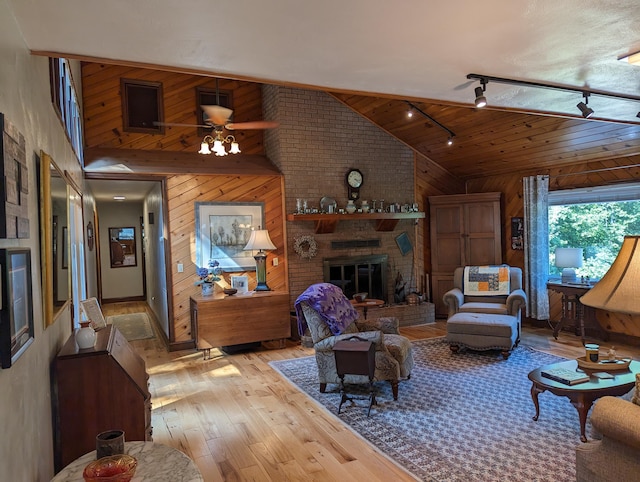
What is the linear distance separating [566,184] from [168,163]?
5.61m

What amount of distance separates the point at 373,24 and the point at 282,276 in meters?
4.83

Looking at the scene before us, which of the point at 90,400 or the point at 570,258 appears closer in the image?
the point at 90,400

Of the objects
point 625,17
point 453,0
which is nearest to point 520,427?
point 625,17

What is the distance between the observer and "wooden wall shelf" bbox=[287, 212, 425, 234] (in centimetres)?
636

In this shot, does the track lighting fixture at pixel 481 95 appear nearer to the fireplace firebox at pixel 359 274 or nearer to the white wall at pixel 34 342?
the white wall at pixel 34 342

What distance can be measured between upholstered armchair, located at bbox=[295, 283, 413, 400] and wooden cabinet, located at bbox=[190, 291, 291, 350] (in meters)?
1.36

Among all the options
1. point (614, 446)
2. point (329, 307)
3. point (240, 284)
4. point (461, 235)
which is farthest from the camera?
point (461, 235)

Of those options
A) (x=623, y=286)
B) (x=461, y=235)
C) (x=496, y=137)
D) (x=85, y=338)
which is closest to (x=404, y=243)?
(x=461, y=235)

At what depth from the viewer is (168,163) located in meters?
5.96

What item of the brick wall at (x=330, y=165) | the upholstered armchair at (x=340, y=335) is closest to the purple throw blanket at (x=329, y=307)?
the upholstered armchair at (x=340, y=335)

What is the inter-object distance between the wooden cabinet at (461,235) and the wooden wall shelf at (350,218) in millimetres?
457

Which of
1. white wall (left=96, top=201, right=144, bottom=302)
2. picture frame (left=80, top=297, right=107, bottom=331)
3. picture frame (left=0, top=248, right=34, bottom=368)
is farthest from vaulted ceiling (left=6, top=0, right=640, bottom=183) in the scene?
white wall (left=96, top=201, right=144, bottom=302)

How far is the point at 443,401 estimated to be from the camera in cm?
387

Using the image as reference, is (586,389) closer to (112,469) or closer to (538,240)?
(112,469)
